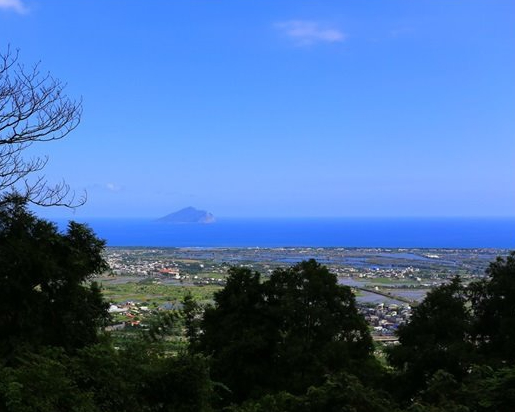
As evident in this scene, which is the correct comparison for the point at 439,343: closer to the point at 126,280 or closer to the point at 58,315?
the point at 58,315

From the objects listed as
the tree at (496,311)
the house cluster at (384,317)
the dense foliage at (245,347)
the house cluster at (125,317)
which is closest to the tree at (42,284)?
the dense foliage at (245,347)

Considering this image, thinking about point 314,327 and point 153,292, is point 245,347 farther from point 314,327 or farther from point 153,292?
point 153,292

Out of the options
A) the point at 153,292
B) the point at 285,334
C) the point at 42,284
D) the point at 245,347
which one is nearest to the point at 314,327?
the point at 285,334

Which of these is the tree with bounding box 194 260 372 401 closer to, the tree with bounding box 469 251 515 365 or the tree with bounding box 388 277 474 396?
the tree with bounding box 388 277 474 396

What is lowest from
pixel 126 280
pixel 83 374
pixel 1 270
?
pixel 126 280

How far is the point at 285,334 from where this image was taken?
13.4 meters

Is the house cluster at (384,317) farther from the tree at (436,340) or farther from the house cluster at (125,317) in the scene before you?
the house cluster at (125,317)

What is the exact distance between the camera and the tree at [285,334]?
1257cm

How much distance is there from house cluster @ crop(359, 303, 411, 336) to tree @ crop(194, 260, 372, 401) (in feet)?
25.1

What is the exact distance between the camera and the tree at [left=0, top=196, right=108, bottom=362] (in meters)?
9.38

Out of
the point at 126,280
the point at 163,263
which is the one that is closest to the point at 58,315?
the point at 126,280

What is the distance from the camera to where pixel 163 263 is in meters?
68.2

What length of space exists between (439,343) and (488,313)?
1876 mm

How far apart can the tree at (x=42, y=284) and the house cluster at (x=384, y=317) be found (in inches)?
530
